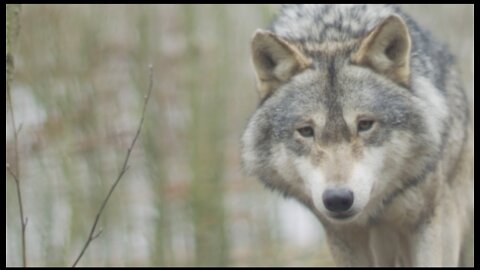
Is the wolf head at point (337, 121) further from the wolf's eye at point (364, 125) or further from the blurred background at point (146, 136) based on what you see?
the blurred background at point (146, 136)

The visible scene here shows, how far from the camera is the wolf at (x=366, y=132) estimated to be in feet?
16.9

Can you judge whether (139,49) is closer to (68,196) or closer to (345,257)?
(68,196)

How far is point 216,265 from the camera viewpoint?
1291cm

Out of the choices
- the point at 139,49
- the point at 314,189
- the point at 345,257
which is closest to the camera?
the point at 314,189

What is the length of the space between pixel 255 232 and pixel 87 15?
130 inches

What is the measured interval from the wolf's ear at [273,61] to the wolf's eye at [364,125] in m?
0.48

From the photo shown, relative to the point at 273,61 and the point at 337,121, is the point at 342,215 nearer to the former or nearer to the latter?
the point at 337,121

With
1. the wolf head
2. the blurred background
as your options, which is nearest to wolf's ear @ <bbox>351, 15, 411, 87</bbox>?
the wolf head

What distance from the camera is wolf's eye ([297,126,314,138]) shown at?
17.1 ft

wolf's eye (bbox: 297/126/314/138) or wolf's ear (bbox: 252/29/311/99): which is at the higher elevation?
wolf's ear (bbox: 252/29/311/99)

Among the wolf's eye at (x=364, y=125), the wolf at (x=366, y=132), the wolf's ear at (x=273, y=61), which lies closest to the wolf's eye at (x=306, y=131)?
the wolf at (x=366, y=132)

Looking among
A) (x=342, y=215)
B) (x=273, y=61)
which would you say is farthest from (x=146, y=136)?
(x=342, y=215)

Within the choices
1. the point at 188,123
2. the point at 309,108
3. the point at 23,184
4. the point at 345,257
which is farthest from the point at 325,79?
the point at 188,123

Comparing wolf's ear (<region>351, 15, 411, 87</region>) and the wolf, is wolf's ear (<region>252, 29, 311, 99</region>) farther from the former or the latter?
wolf's ear (<region>351, 15, 411, 87</region>)
